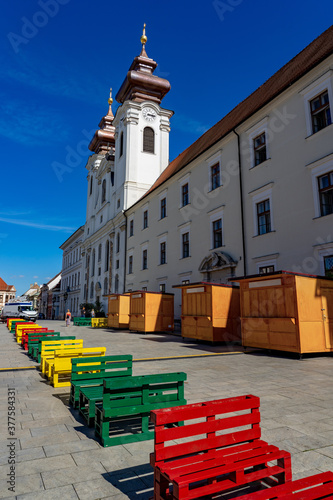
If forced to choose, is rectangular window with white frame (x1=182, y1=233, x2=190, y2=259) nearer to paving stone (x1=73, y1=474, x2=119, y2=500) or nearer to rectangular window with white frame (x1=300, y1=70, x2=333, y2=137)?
rectangular window with white frame (x1=300, y1=70, x2=333, y2=137)

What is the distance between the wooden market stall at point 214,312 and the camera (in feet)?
51.5

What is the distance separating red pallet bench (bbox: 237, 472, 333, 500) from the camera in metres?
2.32

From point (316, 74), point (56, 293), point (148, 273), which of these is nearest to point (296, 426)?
point (316, 74)

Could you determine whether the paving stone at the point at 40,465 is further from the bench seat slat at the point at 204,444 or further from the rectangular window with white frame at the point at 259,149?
the rectangular window with white frame at the point at 259,149

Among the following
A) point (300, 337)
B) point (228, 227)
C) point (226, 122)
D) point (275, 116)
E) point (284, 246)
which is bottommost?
point (300, 337)

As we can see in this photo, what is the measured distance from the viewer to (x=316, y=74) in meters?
15.9

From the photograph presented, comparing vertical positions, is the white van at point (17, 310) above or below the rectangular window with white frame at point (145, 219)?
below

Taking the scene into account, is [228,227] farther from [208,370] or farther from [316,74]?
[208,370]

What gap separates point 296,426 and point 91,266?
4874cm

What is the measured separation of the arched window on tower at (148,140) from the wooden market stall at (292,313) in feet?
106

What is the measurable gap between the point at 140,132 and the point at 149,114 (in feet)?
9.03

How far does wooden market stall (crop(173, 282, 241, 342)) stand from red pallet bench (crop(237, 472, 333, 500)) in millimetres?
13205

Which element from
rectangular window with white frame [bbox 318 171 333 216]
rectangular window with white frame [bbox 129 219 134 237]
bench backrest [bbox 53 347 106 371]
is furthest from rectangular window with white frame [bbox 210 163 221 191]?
bench backrest [bbox 53 347 106 371]

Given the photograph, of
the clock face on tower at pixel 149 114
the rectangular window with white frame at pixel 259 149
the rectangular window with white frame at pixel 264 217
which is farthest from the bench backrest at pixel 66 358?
the clock face on tower at pixel 149 114
